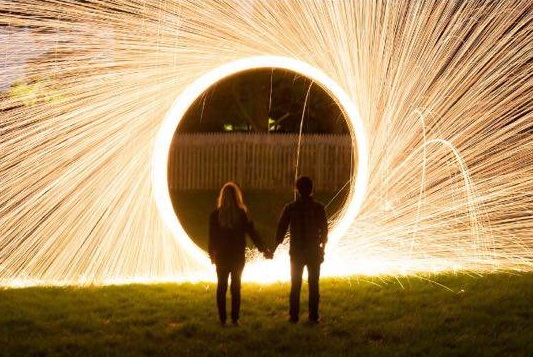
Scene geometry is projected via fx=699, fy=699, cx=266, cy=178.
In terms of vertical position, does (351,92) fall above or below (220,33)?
below

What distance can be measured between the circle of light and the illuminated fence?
11418 mm

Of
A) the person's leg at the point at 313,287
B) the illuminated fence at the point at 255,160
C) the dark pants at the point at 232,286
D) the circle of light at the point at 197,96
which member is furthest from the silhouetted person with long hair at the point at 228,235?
the illuminated fence at the point at 255,160

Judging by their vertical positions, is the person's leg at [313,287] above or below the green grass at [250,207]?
above

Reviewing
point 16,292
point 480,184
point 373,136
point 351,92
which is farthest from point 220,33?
point 480,184

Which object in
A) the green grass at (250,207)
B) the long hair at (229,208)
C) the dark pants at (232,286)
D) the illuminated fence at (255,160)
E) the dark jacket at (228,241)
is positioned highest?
the long hair at (229,208)

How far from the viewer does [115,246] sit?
8703mm

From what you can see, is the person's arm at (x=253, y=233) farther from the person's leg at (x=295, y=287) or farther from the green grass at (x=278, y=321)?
the green grass at (x=278, y=321)

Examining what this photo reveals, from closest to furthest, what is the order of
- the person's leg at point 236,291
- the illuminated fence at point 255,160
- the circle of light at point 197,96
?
the person's leg at point 236,291, the circle of light at point 197,96, the illuminated fence at point 255,160

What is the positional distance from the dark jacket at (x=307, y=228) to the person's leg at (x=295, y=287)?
0.09 m

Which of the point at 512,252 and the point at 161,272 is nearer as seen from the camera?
the point at 161,272

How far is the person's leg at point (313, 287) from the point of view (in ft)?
21.3

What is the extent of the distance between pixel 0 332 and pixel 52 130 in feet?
10.5

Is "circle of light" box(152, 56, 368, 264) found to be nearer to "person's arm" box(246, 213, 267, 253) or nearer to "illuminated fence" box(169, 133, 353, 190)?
"person's arm" box(246, 213, 267, 253)

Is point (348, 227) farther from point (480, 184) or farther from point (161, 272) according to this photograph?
point (480, 184)
